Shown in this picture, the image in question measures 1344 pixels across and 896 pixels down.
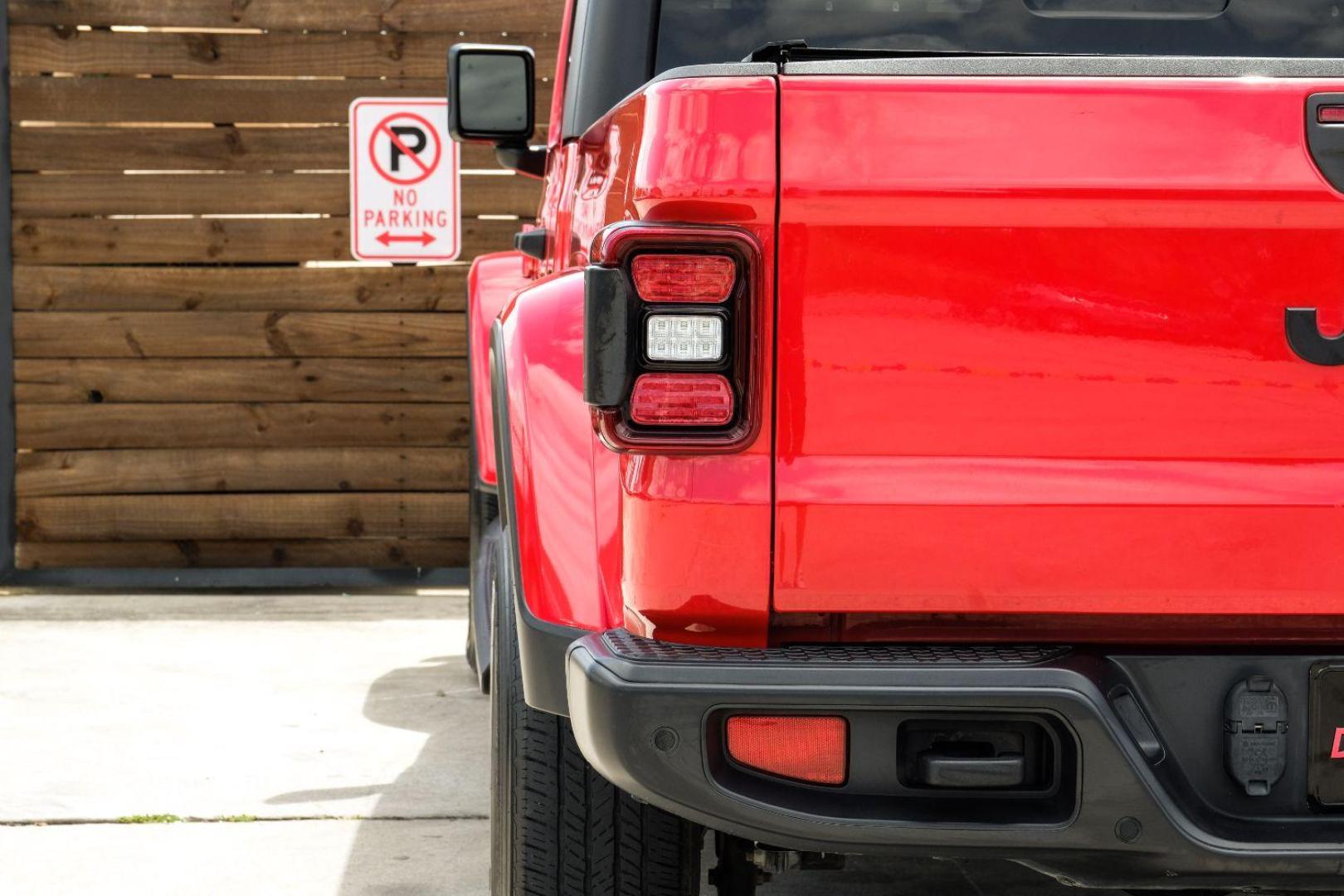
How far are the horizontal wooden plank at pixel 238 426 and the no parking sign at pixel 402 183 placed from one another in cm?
67

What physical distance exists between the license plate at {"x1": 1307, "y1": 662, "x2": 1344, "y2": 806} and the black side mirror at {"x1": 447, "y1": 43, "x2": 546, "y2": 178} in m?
2.32

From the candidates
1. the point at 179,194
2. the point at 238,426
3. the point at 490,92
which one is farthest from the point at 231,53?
the point at 490,92

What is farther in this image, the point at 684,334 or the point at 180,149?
the point at 180,149

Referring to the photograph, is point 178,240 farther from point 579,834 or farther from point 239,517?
point 579,834

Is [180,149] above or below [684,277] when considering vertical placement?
above

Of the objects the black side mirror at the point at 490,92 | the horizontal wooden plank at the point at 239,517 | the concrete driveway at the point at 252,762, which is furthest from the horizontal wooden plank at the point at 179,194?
the black side mirror at the point at 490,92

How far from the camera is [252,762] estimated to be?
179 inches

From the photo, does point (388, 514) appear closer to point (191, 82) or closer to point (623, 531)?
point (191, 82)

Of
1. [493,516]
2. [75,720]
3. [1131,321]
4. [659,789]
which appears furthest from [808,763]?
[75,720]

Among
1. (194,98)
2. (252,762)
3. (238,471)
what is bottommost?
(252,762)

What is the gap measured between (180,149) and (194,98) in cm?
22

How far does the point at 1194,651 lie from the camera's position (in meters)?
2.19

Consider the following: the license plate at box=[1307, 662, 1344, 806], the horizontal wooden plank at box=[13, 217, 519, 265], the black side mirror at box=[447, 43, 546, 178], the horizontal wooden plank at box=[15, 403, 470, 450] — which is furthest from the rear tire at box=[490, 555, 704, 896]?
the horizontal wooden plank at box=[13, 217, 519, 265]

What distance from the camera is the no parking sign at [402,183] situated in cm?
733
